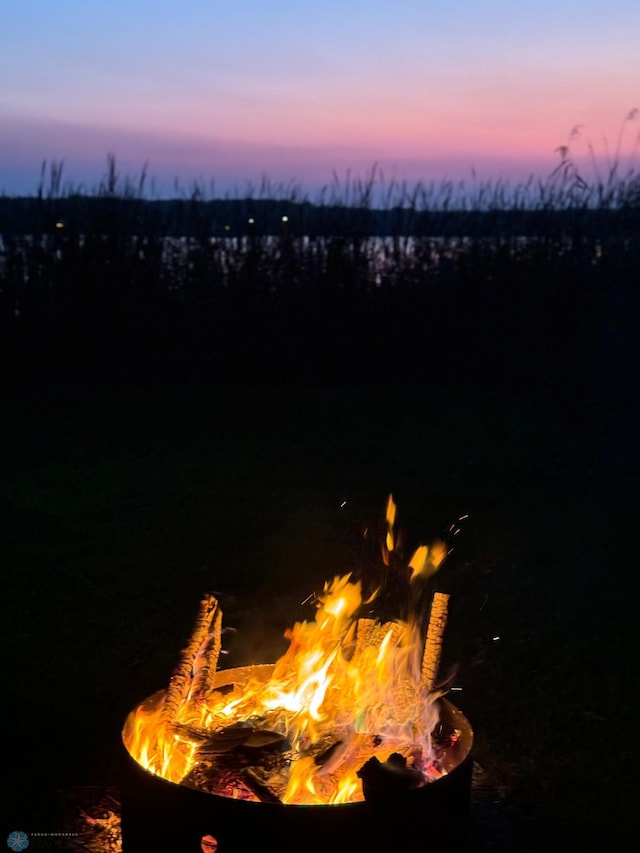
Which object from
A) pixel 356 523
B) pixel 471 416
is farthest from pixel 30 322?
pixel 356 523

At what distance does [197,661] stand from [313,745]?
0.49m

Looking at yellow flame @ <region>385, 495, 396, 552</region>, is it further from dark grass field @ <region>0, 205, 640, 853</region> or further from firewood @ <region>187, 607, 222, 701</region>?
firewood @ <region>187, 607, 222, 701</region>

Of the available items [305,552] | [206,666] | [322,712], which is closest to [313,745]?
[322,712]

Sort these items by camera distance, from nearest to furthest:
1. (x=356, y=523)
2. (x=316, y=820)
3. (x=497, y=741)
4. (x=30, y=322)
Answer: (x=316, y=820) < (x=356, y=523) < (x=497, y=741) < (x=30, y=322)

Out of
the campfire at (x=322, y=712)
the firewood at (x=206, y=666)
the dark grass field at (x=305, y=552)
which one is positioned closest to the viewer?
the campfire at (x=322, y=712)

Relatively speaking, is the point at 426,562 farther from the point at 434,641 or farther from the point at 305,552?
the point at 305,552

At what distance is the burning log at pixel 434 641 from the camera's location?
8.95 feet

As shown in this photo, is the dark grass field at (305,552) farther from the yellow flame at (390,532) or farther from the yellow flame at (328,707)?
the yellow flame at (328,707)

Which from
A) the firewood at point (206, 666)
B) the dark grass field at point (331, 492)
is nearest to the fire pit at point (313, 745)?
the firewood at point (206, 666)

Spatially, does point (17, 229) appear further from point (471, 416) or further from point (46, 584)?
point (46, 584)

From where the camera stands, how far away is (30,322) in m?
9.73

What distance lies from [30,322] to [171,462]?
126 inches

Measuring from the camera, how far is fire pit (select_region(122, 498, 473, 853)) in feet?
7.00

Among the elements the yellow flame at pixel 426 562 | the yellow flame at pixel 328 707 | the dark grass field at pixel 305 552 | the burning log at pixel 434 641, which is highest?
the yellow flame at pixel 426 562
